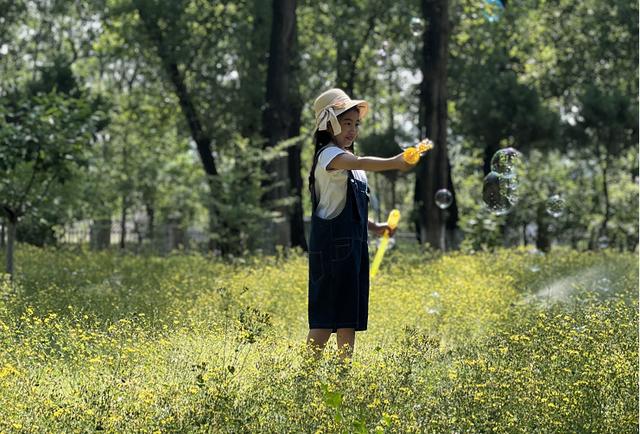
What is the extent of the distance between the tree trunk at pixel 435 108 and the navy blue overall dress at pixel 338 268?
13.3 metres

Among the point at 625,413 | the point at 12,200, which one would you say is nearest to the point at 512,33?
the point at 12,200

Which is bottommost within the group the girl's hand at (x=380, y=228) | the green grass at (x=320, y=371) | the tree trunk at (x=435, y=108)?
the green grass at (x=320, y=371)

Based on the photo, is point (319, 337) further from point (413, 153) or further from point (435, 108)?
point (435, 108)

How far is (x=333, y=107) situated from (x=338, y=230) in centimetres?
79

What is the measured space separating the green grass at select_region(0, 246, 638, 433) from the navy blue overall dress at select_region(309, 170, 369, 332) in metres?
0.30

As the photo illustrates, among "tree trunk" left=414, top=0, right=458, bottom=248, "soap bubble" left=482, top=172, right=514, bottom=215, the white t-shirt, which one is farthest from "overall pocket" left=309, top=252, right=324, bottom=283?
"tree trunk" left=414, top=0, right=458, bottom=248

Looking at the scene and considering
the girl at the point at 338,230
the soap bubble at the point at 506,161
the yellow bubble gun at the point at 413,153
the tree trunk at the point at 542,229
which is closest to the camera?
the yellow bubble gun at the point at 413,153

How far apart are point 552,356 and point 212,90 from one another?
68.0 ft

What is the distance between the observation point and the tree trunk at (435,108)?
64.1 feet

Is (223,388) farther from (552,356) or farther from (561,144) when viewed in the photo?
(561,144)

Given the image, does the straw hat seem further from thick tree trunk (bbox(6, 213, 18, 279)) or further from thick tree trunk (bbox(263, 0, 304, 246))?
thick tree trunk (bbox(263, 0, 304, 246))

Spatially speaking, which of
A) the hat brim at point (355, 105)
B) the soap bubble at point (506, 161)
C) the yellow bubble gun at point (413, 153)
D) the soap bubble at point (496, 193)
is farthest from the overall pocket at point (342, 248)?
the soap bubble at point (496, 193)

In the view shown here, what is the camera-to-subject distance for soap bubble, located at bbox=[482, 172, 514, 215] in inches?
400

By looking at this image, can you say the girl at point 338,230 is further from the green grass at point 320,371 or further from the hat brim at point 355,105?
the green grass at point 320,371
